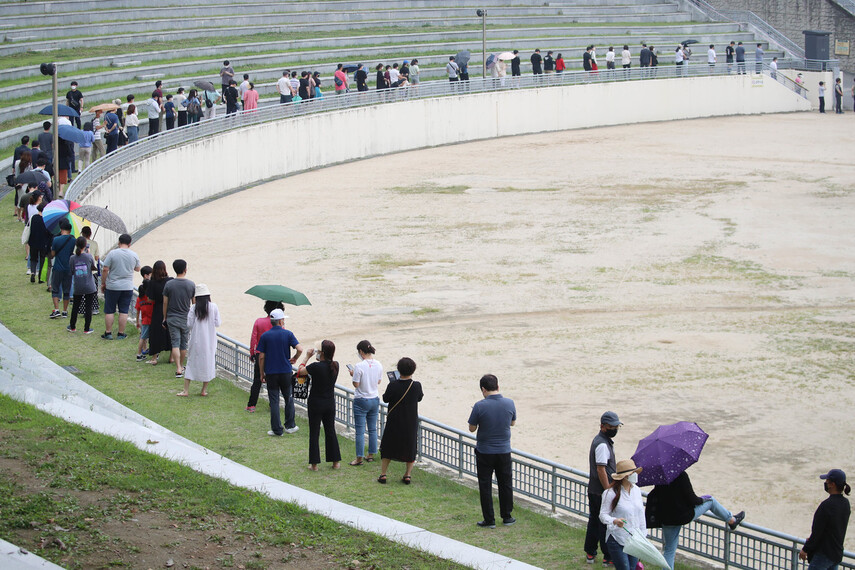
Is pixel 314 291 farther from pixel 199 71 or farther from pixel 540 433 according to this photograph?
pixel 199 71

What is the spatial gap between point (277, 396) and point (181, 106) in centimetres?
2131

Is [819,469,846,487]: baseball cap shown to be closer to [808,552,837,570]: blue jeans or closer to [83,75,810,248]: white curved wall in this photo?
[808,552,837,570]: blue jeans

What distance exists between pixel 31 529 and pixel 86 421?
2.61m

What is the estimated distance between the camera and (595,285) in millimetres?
21172

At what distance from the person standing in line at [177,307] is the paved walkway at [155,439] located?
4.40ft

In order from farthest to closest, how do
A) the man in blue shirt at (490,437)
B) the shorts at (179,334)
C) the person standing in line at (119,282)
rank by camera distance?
the person standing in line at (119,282), the shorts at (179,334), the man in blue shirt at (490,437)

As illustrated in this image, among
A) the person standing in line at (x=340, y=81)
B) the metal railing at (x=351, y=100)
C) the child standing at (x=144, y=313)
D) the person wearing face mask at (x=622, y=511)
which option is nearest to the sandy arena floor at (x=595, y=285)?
the metal railing at (x=351, y=100)

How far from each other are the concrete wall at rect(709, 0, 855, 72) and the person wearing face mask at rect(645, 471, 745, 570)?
1992 inches

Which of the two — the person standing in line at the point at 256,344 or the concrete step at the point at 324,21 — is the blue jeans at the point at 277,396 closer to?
the person standing in line at the point at 256,344

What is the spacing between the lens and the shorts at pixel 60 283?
49.2ft

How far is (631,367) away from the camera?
16.1 m

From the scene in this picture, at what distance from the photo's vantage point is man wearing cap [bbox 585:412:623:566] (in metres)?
8.30

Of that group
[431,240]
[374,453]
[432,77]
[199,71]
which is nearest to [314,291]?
[431,240]

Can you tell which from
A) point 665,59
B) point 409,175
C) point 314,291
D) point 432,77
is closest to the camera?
point 314,291
